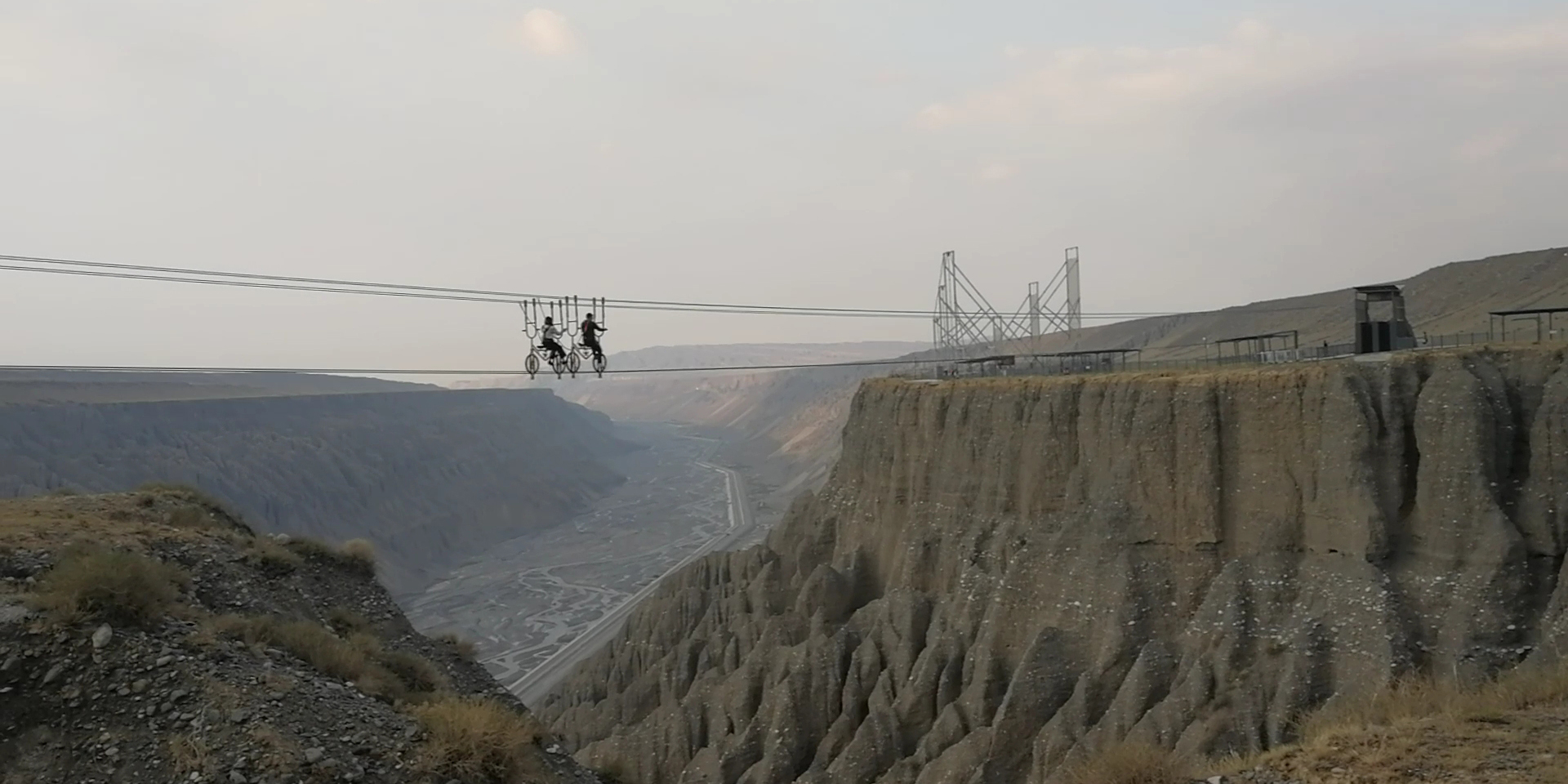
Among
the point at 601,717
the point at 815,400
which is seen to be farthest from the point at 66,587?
the point at 815,400

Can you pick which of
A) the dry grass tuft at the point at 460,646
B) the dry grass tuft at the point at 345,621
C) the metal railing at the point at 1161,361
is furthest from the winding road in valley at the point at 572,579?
the dry grass tuft at the point at 345,621

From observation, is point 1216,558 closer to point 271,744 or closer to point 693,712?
point 693,712

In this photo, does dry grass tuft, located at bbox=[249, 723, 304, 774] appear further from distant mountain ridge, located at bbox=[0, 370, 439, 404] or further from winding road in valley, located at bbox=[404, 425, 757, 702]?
distant mountain ridge, located at bbox=[0, 370, 439, 404]

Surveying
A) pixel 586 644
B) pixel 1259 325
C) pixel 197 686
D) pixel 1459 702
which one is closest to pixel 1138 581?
pixel 1459 702

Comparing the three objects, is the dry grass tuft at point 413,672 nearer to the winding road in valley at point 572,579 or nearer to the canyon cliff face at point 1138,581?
the canyon cliff face at point 1138,581

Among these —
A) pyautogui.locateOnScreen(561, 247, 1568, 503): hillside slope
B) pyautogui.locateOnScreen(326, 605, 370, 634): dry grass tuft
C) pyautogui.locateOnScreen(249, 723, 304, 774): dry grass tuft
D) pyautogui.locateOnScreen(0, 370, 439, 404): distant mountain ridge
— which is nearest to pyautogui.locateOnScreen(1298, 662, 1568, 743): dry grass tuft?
pyautogui.locateOnScreen(249, 723, 304, 774): dry grass tuft

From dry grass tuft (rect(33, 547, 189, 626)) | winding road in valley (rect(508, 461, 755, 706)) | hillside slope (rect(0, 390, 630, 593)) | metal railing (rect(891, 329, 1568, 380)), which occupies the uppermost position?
metal railing (rect(891, 329, 1568, 380))

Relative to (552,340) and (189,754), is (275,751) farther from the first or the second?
(552,340)
